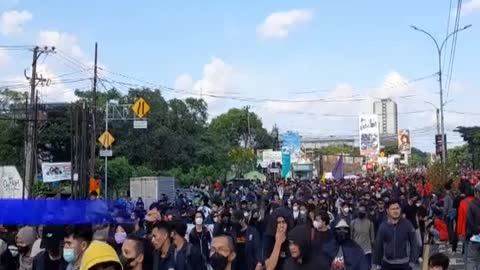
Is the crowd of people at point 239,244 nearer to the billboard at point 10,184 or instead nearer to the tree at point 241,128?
the billboard at point 10,184

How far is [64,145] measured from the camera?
199ft

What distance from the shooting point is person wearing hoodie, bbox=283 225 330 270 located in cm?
606

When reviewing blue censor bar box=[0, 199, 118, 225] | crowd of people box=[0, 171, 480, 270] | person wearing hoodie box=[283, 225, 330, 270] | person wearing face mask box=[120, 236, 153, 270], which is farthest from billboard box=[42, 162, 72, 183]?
person wearing hoodie box=[283, 225, 330, 270]

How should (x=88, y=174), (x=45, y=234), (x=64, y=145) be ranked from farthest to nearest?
(x=64, y=145) → (x=88, y=174) → (x=45, y=234)

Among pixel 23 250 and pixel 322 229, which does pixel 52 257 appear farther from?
pixel 322 229

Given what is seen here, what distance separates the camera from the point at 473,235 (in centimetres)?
1265

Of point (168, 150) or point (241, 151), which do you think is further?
point (241, 151)

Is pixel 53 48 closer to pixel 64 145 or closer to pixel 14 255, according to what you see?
pixel 64 145

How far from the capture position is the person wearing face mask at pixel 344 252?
880 centimetres

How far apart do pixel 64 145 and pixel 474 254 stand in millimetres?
51089

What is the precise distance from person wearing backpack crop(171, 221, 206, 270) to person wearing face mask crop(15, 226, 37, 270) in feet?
5.57

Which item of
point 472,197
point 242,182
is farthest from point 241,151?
point 472,197

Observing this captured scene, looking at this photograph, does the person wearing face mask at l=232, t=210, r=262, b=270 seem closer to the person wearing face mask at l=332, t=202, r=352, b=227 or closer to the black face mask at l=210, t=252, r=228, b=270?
the person wearing face mask at l=332, t=202, r=352, b=227

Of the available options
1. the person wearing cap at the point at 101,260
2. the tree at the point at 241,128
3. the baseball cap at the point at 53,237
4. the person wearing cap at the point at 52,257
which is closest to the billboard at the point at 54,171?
the baseball cap at the point at 53,237
